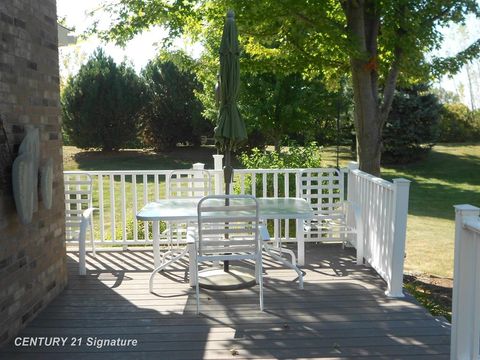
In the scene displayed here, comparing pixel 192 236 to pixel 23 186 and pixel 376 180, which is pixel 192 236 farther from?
pixel 376 180

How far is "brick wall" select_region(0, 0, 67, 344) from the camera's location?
11.5 feet

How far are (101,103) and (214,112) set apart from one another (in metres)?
4.27

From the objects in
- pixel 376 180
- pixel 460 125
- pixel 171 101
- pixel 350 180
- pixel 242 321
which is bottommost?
pixel 242 321

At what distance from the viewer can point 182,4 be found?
633cm

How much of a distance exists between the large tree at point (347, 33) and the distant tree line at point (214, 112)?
24.2ft

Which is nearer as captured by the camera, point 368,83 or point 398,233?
point 398,233

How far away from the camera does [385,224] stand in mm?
4656

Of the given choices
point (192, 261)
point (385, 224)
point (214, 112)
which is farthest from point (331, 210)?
point (214, 112)

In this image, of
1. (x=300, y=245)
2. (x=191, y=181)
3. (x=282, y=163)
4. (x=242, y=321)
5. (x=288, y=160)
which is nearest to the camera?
(x=242, y=321)

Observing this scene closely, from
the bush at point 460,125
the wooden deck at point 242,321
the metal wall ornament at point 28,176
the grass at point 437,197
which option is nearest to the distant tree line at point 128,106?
the grass at point 437,197

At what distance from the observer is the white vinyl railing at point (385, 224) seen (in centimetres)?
428

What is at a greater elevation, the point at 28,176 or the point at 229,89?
the point at 229,89

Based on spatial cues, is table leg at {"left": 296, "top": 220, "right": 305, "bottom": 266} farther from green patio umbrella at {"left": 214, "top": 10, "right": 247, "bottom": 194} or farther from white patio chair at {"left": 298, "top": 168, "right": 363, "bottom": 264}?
green patio umbrella at {"left": 214, "top": 10, "right": 247, "bottom": 194}

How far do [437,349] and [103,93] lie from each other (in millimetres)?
16260
